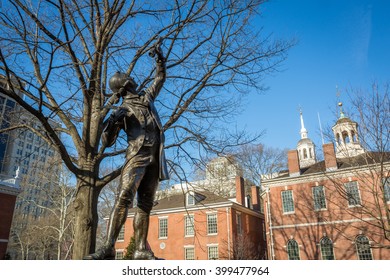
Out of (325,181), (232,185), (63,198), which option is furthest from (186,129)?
(232,185)

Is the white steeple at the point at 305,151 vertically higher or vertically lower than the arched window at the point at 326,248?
higher

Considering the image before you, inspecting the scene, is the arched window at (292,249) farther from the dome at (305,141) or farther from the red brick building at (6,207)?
the dome at (305,141)

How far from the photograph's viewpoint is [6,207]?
24.9m

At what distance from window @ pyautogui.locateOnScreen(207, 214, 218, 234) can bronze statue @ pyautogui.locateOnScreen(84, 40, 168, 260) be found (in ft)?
87.0

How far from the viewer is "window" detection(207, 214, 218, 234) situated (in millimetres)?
29844

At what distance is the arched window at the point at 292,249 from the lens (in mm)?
27002

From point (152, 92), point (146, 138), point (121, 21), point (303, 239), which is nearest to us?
point (146, 138)

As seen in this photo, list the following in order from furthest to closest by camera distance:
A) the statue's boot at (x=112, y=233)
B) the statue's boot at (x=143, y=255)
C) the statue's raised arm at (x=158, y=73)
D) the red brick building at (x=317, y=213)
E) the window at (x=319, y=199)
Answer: the window at (x=319, y=199)
the red brick building at (x=317, y=213)
the statue's raised arm at (x=158, y=73)
the statue's boot at (x=143, y=255)
the statue's boot at (x=112, y=233)

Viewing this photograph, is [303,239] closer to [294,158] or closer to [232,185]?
[294,158]

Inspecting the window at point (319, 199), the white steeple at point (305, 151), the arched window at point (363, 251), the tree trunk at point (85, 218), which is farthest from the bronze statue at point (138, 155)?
the white steeple at point (305, 151)

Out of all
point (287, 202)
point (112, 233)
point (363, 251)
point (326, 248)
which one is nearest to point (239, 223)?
point (287, 202)

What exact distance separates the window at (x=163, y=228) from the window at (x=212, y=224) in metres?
4.62

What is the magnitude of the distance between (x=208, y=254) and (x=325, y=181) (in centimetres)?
1214
